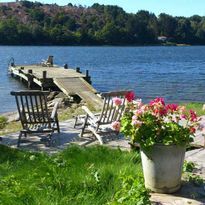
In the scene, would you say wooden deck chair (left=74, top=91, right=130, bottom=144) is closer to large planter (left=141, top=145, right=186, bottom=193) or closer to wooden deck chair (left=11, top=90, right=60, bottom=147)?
wooden deck chair (left=11, top=90, right=60, bottom=147)

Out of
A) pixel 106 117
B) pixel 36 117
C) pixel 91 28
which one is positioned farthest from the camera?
pixel 91 28

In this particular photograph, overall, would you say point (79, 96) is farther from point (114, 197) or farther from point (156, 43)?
point (156, 43)

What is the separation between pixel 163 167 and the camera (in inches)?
223

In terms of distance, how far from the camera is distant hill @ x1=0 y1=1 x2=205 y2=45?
149375mm

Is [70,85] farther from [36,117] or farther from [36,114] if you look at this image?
[36,114]

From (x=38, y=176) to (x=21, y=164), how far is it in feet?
3.74

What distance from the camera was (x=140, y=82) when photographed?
42.7 m

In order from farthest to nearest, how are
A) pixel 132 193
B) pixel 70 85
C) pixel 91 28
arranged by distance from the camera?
1. pixel 91 28
2. pixel 70 85
3. pixel 132 193

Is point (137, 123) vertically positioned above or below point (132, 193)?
above

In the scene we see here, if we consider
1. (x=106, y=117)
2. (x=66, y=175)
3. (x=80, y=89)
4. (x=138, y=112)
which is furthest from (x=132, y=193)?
(x=80, y=89)

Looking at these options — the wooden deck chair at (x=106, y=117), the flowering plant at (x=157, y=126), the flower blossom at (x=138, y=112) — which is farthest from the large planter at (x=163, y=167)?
the wooden deck chair at (x=106, y=117)

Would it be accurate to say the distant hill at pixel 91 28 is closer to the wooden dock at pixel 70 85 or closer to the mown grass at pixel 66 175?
the wooden dock at pixel 70 85

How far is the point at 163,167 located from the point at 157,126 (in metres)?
0.50

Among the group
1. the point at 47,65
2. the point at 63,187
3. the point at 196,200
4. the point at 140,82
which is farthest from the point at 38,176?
the point at 47,65
